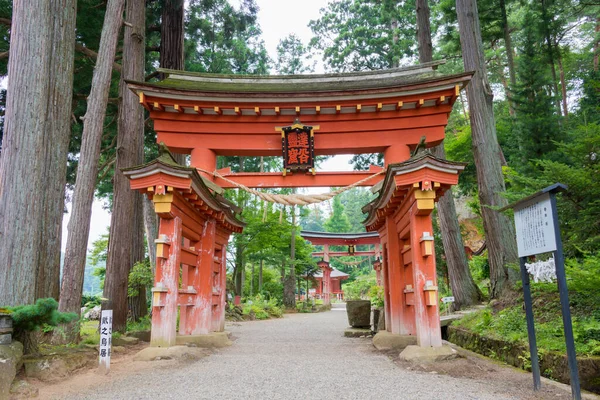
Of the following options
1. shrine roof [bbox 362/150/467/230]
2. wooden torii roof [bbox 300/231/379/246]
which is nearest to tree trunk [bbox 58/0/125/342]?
shrine roof [bbox 362/150/467/230]

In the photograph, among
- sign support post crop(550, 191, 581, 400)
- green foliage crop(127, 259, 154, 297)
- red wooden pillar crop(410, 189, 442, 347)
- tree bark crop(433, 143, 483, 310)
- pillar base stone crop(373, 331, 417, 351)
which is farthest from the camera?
tree bark crop(433, 143, 483, 310)

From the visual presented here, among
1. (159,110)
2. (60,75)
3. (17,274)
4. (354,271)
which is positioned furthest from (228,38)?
(354,271)

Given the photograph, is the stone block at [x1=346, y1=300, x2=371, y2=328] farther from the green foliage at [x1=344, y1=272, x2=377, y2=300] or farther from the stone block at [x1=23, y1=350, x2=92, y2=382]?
the green foliage at [x1=344, y1=272, x2=377, y2=300]

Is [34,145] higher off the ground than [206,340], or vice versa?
[34,145]

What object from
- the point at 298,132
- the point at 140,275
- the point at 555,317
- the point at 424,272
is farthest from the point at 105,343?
the point at 555,317

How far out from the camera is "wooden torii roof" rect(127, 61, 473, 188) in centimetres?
764

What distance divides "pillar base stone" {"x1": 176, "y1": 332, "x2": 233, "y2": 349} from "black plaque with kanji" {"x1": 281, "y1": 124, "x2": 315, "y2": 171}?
346 cm

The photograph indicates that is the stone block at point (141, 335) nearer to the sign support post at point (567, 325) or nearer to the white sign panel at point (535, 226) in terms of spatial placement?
the white sign panel at point (535, 226)

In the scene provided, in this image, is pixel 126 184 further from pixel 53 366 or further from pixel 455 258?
pixel 455 258

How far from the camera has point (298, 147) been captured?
309 inches

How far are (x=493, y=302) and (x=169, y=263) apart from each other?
594 cm

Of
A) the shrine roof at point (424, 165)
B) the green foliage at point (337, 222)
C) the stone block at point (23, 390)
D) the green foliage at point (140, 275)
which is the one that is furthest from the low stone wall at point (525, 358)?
the green foliage at point (337, 222)

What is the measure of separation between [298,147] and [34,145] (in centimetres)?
435

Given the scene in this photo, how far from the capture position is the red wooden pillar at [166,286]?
5871 millimetres
